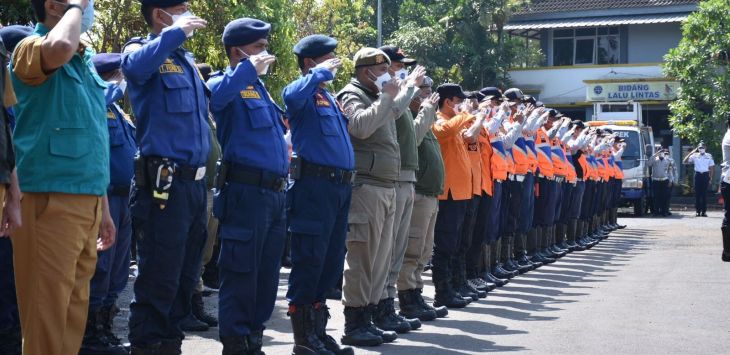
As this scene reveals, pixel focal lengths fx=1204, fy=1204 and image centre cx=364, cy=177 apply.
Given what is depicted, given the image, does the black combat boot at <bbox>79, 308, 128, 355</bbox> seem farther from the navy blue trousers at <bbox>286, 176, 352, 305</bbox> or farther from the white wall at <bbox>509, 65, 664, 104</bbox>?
the white wall at <bbox>509, 65, 664, 104</bbox>

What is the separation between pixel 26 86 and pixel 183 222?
1102 millimetres

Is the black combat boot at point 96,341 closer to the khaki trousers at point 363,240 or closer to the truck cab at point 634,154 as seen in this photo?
the khaki trousers at point 363,240

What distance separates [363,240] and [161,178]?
272 centimetres

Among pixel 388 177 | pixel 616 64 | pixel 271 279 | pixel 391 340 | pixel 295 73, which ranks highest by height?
pixel 616 64

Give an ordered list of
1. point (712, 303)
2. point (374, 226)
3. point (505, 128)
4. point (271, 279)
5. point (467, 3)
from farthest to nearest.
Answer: point (467, 3) < point (505, 128) < point (712, 303) < point (374, 226) < point (271, 279)

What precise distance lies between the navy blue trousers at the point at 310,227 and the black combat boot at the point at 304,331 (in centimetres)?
6

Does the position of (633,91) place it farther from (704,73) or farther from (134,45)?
(134,45)

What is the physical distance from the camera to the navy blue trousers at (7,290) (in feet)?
23.4

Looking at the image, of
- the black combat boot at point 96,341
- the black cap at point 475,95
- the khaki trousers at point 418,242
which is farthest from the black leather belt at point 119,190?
the black cap at point 475,95

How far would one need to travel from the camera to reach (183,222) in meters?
6.30

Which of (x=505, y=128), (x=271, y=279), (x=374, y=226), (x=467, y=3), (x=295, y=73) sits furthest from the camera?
(x=467, y=3)

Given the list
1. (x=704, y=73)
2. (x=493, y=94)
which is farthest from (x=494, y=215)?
(x=704, y=73)

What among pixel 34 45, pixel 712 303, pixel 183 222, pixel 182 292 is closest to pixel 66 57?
pixel 34 45

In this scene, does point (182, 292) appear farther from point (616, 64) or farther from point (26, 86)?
point (616, 64)
